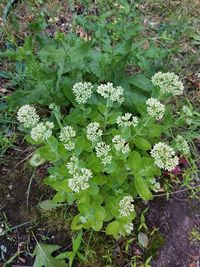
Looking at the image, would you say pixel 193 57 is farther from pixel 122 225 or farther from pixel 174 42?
pixel 122 225

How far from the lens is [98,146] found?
1543 millimetres

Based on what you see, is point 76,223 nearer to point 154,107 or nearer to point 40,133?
point 40,133

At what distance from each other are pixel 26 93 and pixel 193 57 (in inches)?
44.6

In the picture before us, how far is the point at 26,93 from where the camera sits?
193 centimetres

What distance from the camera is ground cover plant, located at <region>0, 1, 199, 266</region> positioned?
159cm

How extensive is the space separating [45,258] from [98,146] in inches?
25.4

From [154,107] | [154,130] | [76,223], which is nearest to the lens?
[154,107]

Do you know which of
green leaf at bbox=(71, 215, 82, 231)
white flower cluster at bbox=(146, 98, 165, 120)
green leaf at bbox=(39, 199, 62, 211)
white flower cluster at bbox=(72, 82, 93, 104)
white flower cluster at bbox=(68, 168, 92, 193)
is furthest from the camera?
green leaf at bbox=(39, 199, 62, 211)

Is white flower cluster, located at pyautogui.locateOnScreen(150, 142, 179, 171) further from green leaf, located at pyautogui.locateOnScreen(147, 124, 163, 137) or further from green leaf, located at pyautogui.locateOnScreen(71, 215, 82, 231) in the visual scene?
green leaf, located at pyautogui.locateOnScreen(71, 215, 82, 231)

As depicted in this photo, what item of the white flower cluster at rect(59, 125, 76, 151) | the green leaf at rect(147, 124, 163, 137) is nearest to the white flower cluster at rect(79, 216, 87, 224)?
the white flower cluster at rect(59, 125, 76, 151)

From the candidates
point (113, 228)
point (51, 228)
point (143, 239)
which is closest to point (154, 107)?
point (113, 228)

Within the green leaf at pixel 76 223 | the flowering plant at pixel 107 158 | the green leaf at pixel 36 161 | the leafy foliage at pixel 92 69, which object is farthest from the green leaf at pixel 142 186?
the green leaf at pixel 36 161

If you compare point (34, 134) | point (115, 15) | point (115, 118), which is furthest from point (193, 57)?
point (34, 134)

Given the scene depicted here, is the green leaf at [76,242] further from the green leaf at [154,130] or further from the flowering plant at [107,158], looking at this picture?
the green leaf at [154,130]
